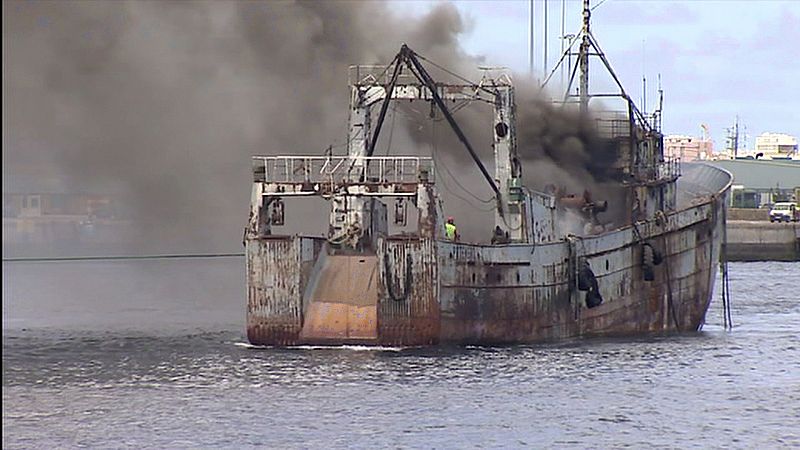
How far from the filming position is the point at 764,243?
96375 millimetres

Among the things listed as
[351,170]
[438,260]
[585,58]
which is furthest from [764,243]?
[438,260]

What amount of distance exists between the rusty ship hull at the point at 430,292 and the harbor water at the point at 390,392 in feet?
1.89

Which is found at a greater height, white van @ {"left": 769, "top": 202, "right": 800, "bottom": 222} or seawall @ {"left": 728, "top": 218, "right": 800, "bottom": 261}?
white van @ {"left": 769, "top": 202, "right": 800, "bottom": 222}

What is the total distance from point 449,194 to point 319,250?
18.1 metres

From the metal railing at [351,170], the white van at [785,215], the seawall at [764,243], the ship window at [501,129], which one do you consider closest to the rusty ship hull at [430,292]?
the metal railing at [351,170]

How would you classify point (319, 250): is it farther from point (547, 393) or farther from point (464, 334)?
point (547, 393)

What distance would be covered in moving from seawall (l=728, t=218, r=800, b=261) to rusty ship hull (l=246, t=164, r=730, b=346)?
57.9 m

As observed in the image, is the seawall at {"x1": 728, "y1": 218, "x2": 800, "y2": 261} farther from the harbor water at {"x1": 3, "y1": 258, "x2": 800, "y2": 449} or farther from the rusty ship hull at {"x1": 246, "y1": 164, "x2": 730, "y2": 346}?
the rusty ship hull at {"x1": 246, "y1": 164, "x2": 730, "y2": 346}

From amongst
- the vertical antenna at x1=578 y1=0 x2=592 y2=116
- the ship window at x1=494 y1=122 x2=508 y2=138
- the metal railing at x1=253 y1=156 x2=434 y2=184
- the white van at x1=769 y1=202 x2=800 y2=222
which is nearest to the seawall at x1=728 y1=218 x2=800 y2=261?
the white van at x1=769 y1=202 x2=800 y2=222

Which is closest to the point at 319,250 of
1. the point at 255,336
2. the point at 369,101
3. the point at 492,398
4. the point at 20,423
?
the point at 255,336

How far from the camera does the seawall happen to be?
95.5m

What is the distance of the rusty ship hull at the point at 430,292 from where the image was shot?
110 ft

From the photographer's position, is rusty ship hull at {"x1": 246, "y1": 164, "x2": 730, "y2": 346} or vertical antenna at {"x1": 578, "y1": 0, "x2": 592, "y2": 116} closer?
rusty ship hull at {"x1": 246, "y1": 164, "x2": 730, "y2": 346}

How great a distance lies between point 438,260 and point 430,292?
33.3 inches
